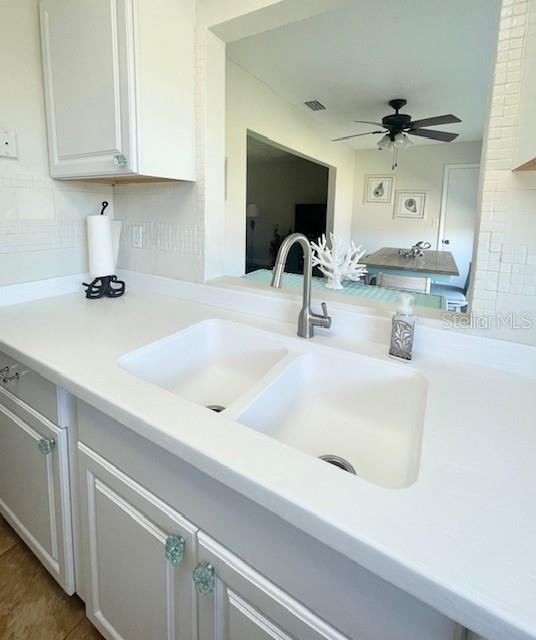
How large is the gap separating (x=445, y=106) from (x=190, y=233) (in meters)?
3.84

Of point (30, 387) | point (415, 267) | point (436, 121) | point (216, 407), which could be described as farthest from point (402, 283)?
point (30, 387)

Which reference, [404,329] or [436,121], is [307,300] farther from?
[436,121]

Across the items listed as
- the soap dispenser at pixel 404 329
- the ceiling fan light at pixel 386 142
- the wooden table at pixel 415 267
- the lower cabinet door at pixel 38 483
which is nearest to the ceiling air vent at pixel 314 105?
the ceiling fan light at pixel 386 142

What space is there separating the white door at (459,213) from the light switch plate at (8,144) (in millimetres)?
5777

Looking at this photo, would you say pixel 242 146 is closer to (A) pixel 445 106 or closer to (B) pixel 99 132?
(B) pixel 99 132

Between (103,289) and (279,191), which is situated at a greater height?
(279,191)

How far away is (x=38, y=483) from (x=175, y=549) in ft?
2.09

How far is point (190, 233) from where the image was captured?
4.94 feet

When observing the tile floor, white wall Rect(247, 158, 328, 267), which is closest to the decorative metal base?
the tile floor

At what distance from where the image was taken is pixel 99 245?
5.06 feet

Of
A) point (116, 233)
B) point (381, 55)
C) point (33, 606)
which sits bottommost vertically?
point (33, 606)

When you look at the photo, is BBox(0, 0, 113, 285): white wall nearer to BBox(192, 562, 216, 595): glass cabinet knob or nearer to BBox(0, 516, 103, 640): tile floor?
BBox(0, 516, 103, 640): tile floor

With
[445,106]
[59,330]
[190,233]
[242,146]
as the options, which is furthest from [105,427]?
[445,106]

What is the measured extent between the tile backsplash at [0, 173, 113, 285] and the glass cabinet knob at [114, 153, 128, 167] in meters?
0.45
